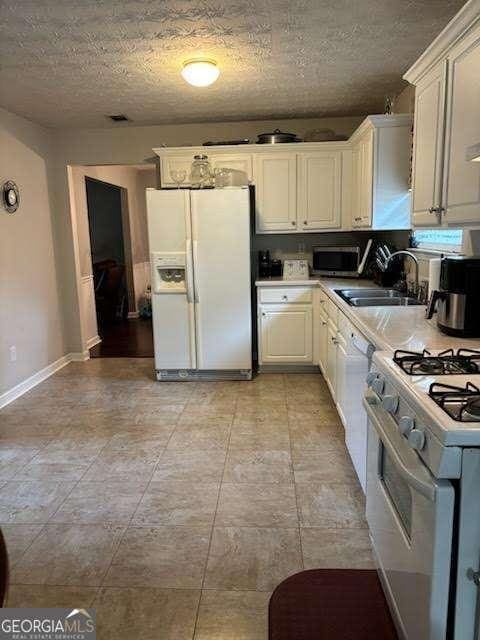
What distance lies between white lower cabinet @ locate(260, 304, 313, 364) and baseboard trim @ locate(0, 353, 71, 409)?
7.21 feet

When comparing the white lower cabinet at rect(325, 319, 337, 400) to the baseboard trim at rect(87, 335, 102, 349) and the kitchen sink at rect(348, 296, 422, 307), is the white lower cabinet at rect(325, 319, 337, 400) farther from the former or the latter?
the baseboard trim at rect(87, 335, 102, 349)

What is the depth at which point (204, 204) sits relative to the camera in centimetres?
409

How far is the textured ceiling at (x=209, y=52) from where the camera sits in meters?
2.36

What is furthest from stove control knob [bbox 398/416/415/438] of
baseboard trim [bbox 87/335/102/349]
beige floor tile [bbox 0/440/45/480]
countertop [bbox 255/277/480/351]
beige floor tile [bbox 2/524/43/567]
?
baseboard trim [bbox 87/335/102/349]

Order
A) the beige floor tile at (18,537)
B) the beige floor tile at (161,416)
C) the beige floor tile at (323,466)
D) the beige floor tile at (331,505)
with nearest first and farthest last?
the beige floor tile at (18,537) → the beige floor tile at (331,505) → the beige floor tile at (323,466) → the beige floor tile at (161,416)

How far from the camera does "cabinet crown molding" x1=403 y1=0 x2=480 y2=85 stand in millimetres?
1722

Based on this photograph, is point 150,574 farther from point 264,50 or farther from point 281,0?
point 264,50

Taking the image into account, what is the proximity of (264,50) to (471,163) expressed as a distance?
1.68 metres

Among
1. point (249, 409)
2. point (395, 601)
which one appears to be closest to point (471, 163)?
point (395, 601)

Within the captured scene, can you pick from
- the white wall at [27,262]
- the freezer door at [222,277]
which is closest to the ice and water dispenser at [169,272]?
the freezer door at [222,277]

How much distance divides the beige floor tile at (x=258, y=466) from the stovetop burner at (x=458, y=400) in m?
1.52

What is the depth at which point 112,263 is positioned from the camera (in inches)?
283

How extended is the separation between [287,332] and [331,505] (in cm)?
216

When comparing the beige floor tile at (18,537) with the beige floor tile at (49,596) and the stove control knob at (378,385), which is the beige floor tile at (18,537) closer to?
the beige floor tile at (49,596)
